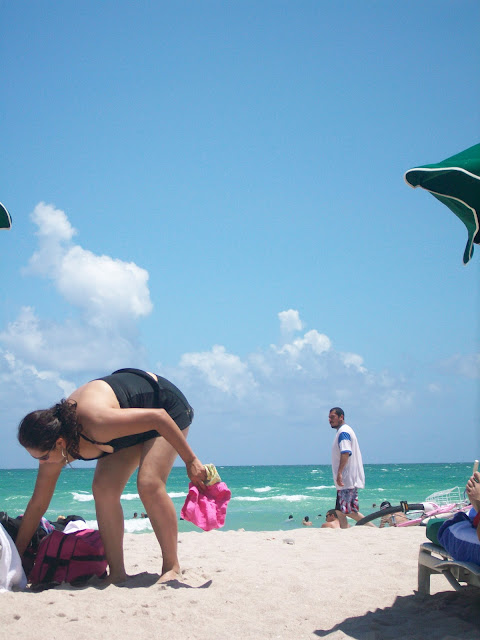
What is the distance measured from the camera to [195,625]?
2.96 meters

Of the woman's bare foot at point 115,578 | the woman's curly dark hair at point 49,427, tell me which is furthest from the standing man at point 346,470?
the woman's curly dark hair at point 49,427

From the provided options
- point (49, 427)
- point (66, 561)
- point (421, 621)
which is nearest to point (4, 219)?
point (49, 427)

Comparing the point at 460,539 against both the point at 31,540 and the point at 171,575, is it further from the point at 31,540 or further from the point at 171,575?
the point at 31,540

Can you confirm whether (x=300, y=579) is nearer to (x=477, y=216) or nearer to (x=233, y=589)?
(x=233, y=589)

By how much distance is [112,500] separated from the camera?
12.1ft

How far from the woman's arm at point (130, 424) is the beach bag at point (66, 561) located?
0.81 meters

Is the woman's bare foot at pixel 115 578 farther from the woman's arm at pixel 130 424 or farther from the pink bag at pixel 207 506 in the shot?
the woman's arm at pixel 130 424

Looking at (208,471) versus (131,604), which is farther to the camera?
(208,471)

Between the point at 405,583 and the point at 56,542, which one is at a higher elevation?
the point at 56,542

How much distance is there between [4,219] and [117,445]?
171 centimetres

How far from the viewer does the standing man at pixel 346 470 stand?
8.07 m

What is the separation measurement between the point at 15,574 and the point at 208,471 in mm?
1278

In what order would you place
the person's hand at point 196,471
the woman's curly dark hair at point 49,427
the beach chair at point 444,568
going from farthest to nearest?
the person's hand at point 196,471, the woman's curly dark hair at point 49,427, the beach chair at point 444,568

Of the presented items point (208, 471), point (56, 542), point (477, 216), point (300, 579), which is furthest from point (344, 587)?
point (477, 216)
